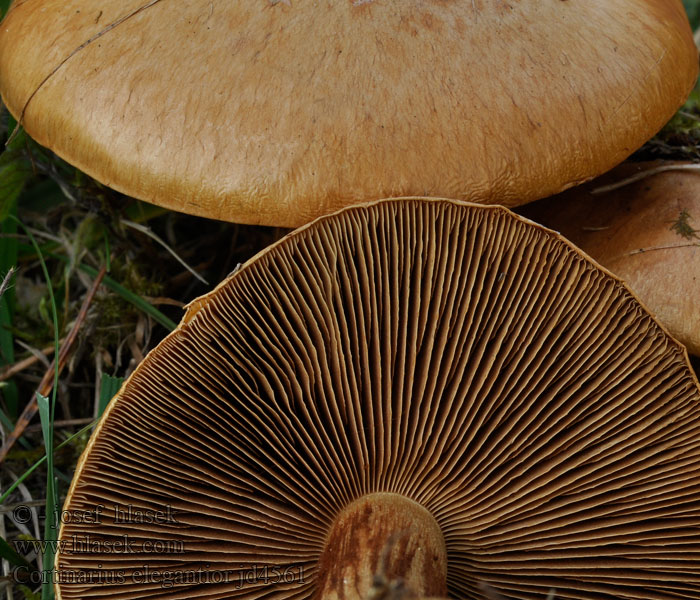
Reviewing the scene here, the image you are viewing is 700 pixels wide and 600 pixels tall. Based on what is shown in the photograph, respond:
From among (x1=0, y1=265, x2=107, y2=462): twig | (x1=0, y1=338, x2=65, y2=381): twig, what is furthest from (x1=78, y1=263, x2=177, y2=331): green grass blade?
(x1=0, y1=338, x2=65, y2=381): twig

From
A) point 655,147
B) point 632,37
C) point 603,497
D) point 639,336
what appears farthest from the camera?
point 655,147

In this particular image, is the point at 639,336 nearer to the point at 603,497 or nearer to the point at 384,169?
the point at 603,497

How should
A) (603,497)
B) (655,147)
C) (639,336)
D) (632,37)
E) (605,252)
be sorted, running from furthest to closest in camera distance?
(655,147) < (605,252) < (632,37) < (603,497) < (639,336)

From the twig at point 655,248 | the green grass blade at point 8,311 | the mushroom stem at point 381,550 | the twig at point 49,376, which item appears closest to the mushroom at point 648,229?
the twig at point 655,248

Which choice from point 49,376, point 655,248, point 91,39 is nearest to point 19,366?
point 49,376

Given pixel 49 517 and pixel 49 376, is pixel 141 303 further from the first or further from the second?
pixel 49 517

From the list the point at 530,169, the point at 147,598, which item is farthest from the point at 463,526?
the point at 530,169

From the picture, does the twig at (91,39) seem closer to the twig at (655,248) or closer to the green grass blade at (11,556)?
the green grass blade at (11,556)
